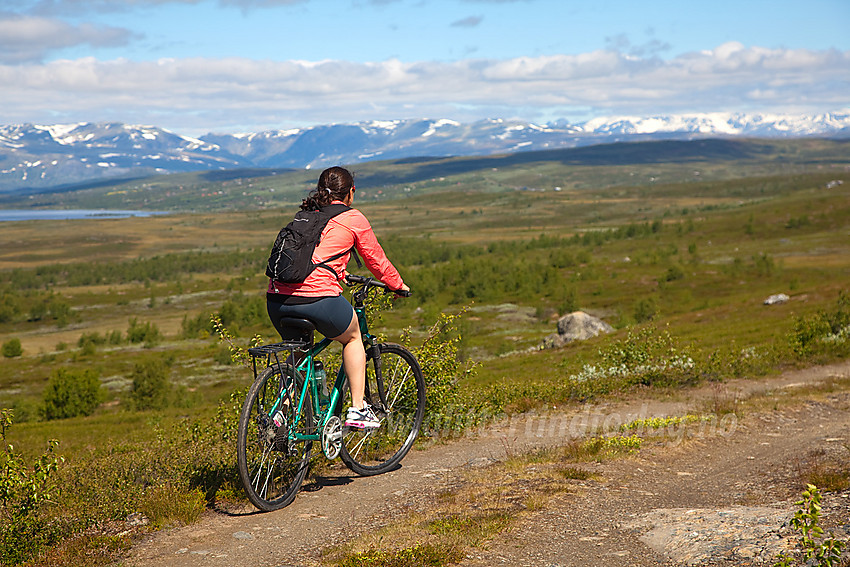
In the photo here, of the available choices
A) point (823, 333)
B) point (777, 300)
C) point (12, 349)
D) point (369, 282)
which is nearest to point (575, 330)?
point (777, 300)

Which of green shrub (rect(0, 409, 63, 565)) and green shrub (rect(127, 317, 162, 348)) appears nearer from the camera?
green shrub (rect(0, 409, 63, 565))

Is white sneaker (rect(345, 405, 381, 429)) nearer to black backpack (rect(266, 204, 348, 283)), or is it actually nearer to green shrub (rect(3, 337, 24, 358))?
black backpack (rect(266, 204, 348, 283))

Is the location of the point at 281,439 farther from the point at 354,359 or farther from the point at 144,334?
the point at 144,334

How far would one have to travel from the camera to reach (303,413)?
7.48 meters

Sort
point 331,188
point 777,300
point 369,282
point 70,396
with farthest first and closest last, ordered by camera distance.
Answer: point 777,300, point 70,396, point 369,282, point 331,188

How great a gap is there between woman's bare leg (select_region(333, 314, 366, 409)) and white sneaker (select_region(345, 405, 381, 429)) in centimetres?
7

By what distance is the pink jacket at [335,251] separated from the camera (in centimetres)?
706

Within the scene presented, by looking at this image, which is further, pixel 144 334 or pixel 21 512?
pixel 144 334

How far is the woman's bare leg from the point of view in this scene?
7.61 metres

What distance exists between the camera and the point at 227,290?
509 feet

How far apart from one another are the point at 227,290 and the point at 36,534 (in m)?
154

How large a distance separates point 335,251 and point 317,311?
2.11ft

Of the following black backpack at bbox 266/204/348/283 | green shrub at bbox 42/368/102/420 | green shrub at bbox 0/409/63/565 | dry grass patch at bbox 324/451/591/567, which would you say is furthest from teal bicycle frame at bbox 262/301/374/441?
green shrub at bbox 42/368/102/420

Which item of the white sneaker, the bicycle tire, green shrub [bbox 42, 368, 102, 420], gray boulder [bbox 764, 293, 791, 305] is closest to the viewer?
the white sneaker
